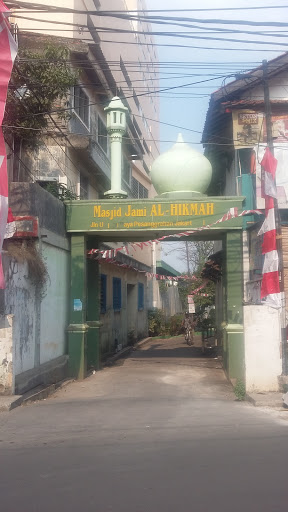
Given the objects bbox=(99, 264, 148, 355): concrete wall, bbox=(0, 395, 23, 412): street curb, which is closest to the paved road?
bbox=(0, 395, 23, 412): street curb

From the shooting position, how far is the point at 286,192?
40.7ft

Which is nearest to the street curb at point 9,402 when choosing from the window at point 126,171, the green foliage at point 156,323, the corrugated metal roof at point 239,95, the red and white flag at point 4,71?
the red and white flag at point 4,71

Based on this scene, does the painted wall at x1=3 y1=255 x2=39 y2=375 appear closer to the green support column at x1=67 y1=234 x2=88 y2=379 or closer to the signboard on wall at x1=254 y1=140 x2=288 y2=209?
the green support column at x1=67 y1=234 x2=88 y2=379

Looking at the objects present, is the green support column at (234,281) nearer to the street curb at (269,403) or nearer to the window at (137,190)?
the street curb at (269,403)

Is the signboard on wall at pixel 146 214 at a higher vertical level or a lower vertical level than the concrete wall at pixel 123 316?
higher

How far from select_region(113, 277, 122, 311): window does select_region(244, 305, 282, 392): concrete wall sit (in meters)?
10.3

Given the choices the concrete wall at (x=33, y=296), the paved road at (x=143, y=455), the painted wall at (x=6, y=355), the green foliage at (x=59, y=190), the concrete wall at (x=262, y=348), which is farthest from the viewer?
the green foliage at (x=59, y=190)

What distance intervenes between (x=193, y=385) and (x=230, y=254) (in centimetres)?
320

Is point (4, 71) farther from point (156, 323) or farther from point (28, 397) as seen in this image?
point (156, 323)

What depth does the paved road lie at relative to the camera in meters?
4.39

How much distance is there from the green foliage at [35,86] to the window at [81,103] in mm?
4021

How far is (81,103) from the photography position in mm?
16438

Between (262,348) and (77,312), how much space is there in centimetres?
480

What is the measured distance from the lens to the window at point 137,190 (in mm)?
26469
